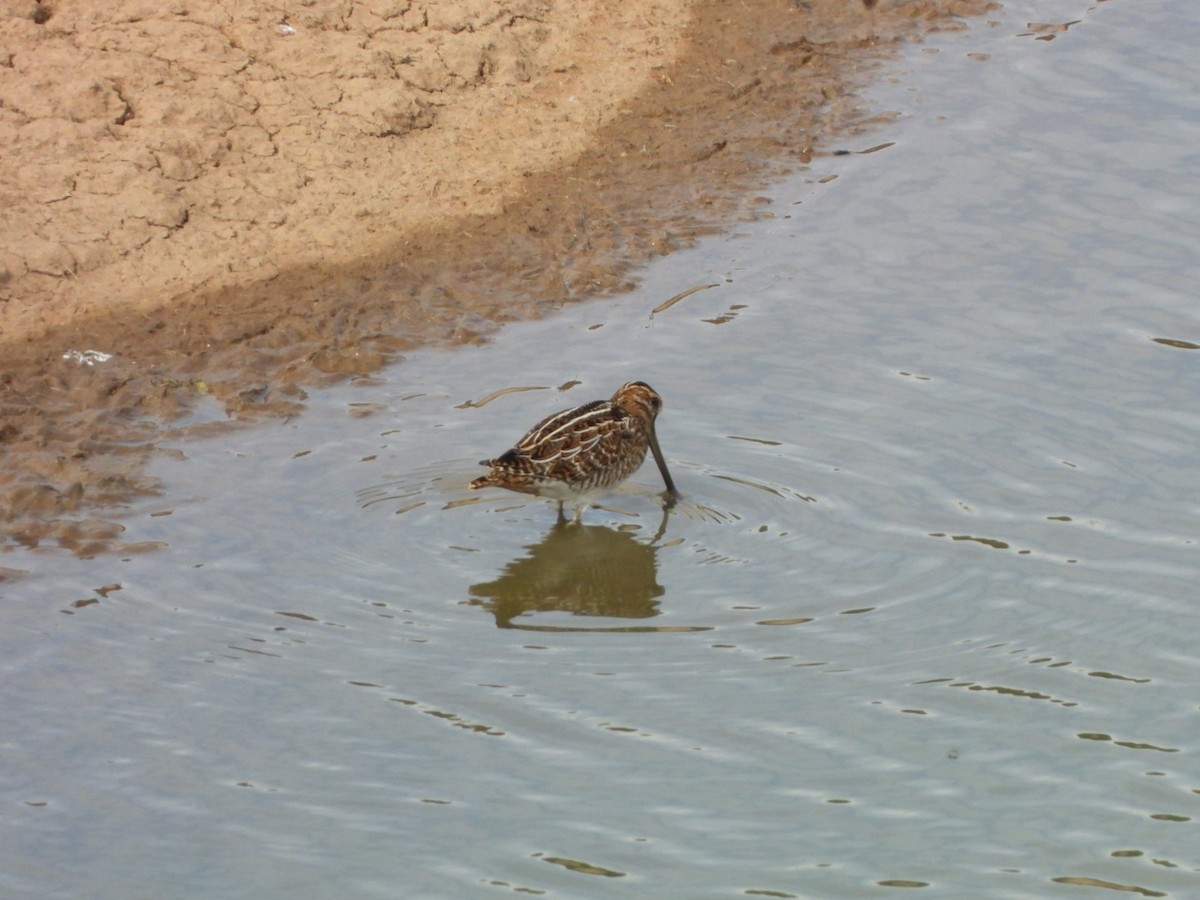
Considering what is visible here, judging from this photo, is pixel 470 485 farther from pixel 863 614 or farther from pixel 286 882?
pixel 286 882

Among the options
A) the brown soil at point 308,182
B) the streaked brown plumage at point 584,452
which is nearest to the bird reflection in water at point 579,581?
the streaked brown plumage at point 584,452

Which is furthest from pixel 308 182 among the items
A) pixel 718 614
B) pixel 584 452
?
pixel 718 614

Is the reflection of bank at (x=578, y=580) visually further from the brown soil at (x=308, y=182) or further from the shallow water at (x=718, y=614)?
the brown soil at (x=308, y=182)

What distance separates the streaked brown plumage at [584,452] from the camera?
845 cm

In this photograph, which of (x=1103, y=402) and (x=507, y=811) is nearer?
(x=507, y=811)

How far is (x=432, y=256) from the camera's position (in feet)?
36.9

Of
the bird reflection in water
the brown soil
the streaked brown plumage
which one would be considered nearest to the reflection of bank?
the bird reflection in water

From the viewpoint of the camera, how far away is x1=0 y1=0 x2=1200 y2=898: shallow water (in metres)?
6.05

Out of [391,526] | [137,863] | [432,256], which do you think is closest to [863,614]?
[391,526]

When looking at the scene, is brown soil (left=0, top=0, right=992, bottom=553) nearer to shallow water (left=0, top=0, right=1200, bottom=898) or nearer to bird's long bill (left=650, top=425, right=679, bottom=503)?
shallow water (left=0, top=0, right=1200, bottom=898)

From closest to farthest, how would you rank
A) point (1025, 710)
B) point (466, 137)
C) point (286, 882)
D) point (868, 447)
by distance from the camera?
point (286, 882) < point (1025, 710) < point (868, 447) < point (466, 137)

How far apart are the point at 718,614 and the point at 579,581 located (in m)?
0.92

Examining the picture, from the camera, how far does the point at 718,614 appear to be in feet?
24.9

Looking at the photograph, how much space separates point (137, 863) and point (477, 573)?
2483 mm
